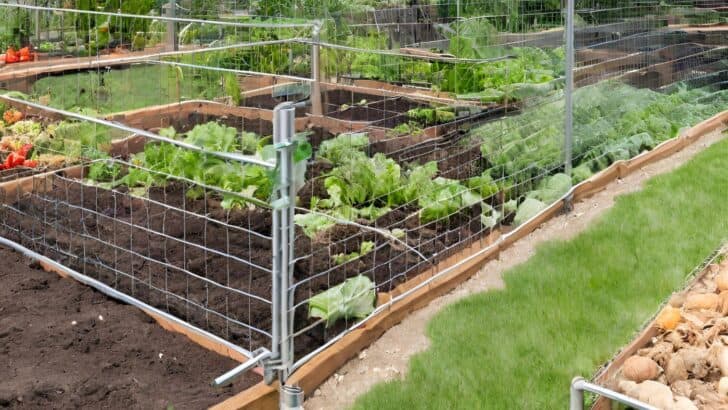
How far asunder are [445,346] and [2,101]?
18.6 feet

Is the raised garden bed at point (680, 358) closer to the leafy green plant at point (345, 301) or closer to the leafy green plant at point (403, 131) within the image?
the leafy green plant at point (345, 301)

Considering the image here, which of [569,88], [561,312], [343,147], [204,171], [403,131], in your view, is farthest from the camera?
[403,131]

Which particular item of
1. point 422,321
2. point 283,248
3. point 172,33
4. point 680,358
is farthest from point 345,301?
point 172,33

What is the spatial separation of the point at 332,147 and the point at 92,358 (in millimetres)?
2748

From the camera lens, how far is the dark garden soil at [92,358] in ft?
12.2

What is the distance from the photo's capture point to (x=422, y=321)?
4.67 m

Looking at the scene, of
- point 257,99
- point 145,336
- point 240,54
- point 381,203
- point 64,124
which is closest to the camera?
point 145,336

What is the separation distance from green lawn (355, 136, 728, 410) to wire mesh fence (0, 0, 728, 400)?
424mm

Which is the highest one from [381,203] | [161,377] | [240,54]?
[240,54]

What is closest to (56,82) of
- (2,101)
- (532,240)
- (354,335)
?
(2,101)

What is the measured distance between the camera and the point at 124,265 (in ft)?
16.2

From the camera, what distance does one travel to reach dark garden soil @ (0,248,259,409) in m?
3.71

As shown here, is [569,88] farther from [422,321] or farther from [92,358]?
[92,358]

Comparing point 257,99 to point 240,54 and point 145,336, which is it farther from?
point 145,336
